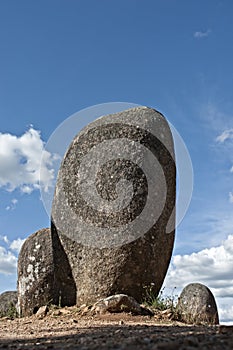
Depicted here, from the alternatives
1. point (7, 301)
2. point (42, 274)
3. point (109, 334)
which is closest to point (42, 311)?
point (42, 274)

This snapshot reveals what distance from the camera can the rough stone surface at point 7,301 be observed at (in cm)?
1414

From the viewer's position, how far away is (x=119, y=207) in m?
10.6

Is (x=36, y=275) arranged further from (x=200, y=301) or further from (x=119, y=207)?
(x=200, y=301)

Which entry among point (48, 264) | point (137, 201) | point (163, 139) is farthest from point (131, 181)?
point (48, 264)

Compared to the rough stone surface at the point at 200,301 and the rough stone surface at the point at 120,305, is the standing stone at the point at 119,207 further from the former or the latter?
the rough stone surface at the point at 200,301

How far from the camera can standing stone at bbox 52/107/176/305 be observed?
34.5ft

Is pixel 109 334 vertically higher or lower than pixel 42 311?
lower

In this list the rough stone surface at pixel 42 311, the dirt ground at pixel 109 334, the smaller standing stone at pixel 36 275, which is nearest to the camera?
the dirt ground at pixel 109 334

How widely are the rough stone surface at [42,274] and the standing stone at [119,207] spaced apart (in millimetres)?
323

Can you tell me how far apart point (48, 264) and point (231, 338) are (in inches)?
289

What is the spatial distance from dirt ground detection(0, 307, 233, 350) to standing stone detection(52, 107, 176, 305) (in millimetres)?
1049

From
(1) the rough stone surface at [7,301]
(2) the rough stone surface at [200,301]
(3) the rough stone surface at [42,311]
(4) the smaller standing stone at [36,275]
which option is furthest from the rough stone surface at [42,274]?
(2) the rough stone surface at [200,301]

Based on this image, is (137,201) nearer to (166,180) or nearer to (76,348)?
(166,180)

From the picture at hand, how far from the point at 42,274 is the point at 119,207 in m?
2.78
